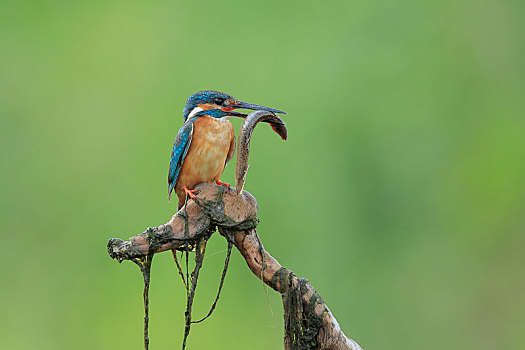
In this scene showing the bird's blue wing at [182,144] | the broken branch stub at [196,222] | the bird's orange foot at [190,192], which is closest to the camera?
the broken branch stub at [196,222]

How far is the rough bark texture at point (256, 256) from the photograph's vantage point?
4.81 ft

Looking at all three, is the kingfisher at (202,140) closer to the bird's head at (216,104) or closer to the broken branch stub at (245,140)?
the bird's head at (216,104)

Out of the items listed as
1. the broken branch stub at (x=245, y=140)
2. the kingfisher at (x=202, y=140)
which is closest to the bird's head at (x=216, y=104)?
the kingfisher at (x=202, y=140)

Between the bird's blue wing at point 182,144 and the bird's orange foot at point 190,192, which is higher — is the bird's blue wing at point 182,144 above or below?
above

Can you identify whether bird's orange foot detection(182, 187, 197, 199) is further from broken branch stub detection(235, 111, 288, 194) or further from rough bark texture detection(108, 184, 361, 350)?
Answer: broken branch stub detection(235, 111, 288, 194)

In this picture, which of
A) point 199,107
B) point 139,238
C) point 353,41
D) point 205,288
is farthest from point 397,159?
point 139,238

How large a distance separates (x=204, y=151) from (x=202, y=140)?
0.03 meters

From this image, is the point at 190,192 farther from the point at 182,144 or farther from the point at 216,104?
the point at 216,104

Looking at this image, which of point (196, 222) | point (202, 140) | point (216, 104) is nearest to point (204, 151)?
point (202, 140)

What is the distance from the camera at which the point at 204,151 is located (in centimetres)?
163

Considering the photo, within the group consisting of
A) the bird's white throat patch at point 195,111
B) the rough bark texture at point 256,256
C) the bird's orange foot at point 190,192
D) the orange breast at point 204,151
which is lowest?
the rough bark texture at point 256,256

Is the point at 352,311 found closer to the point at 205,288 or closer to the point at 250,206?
the point at 205,288

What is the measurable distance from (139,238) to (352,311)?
1643mm

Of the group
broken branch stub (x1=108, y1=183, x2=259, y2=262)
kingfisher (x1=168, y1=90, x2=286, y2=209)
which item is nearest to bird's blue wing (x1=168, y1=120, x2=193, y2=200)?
kingfisher (x1=168, y1=90, x2=286, y2=209)
